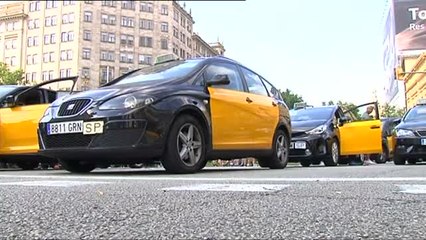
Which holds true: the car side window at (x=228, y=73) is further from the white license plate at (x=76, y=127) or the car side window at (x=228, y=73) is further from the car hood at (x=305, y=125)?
the car hood at (x=305, y=125)

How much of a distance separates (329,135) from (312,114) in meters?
0.77

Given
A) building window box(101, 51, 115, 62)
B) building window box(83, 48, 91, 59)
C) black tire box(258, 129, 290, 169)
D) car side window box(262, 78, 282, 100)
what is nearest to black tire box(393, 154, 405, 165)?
black tire box(258, 129, 290, 169)

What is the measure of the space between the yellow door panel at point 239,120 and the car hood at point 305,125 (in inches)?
111

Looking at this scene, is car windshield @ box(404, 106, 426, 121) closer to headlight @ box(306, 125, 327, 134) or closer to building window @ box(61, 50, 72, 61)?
headlight @ box(306, 125, 327, 134)

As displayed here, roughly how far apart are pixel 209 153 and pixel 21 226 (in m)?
4.02

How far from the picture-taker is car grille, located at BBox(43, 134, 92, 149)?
5.85m

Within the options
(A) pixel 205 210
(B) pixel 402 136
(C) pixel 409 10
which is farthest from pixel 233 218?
(B) pixel 402 136

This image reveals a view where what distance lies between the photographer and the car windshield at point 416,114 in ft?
35.3

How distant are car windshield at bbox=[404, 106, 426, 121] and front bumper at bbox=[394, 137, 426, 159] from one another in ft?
2.50

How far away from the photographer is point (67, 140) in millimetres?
6004

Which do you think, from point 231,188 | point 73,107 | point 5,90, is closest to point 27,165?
point 5,90

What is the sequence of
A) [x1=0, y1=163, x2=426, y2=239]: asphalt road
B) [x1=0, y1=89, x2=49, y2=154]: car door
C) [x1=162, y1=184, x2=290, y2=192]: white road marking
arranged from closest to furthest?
1. [x1=0, y1=163, x2=426, y2=239]: asphalt road
2. [x1=162, y1=184, x2=290, y2=192]: white road marking
3. [x1=0, y1=89, x2=49, y2=154]: car door

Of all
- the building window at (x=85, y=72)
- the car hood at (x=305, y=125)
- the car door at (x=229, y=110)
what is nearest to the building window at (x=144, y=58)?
the building window at (x=85, y=72)

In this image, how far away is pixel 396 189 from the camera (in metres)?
3.87
